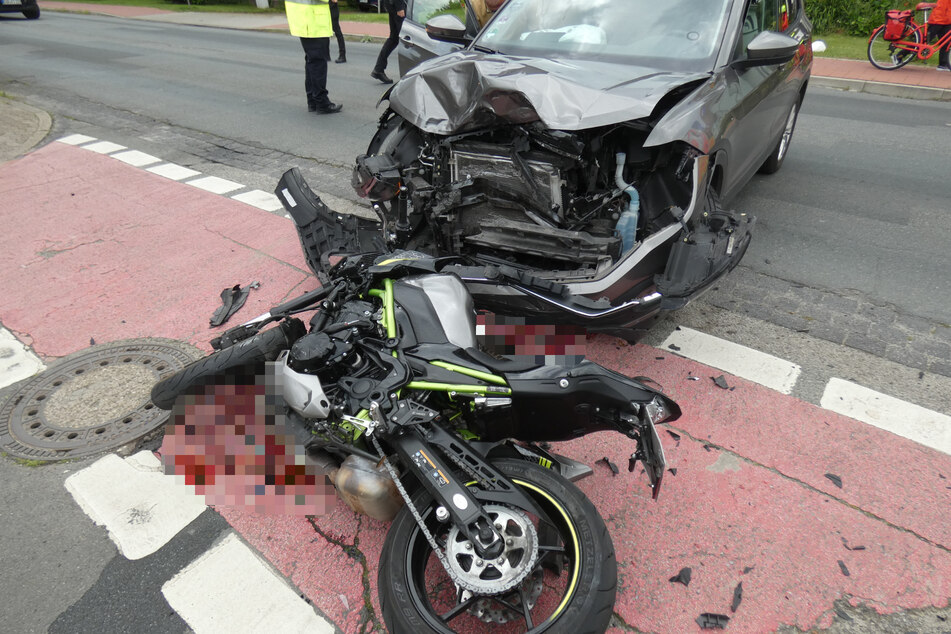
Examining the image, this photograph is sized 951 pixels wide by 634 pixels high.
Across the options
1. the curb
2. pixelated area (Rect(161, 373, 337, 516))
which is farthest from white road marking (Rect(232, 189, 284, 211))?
the curb

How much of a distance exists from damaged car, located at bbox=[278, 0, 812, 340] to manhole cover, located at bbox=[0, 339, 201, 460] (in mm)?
1318

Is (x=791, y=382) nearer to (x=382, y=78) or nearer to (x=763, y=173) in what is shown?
(x=763, y=173)

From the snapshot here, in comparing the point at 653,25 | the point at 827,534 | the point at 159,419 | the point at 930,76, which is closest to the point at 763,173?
the point at 653,25

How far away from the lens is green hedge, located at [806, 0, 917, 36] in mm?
15227

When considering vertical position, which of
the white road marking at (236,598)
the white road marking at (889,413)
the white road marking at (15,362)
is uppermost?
the white road marking at (889,413)

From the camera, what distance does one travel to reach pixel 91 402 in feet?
11.5

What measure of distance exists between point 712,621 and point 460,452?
1.20 m

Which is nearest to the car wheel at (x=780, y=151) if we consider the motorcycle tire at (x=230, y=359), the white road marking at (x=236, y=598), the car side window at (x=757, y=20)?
the car side window at (x=757, y=20)

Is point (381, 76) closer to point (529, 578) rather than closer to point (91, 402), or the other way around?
point (91, 402)

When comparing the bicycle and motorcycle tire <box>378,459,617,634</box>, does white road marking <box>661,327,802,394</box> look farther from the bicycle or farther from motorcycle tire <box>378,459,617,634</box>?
the bicycle

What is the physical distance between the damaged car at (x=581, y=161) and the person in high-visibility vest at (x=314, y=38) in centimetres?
524

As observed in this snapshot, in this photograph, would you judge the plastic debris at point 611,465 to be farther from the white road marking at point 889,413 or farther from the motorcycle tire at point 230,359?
the motorcycle tire at point 230,359

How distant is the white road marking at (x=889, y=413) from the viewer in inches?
123

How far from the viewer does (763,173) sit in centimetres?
650
